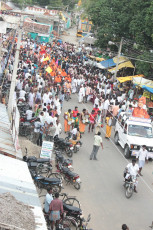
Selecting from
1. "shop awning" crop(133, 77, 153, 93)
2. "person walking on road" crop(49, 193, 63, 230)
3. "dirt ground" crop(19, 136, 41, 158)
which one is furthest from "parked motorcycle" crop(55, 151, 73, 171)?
"shop awning" crop(133, 77, 153, 93)

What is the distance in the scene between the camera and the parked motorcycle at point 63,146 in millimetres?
14138

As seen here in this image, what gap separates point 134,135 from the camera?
15391 millimetres

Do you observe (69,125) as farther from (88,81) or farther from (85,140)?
(88,81)

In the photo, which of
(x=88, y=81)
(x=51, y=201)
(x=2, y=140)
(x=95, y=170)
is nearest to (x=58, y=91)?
(x=88, y=81)

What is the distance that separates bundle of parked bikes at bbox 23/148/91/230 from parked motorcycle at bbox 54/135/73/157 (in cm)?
72

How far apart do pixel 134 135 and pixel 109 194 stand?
4.17 metres

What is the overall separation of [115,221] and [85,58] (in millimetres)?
32985

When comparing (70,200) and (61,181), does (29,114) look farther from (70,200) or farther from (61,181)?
(70,200)

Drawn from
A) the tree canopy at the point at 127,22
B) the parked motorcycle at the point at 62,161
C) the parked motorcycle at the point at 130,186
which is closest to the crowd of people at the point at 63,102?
the parked motorcycle at the point at 62,161

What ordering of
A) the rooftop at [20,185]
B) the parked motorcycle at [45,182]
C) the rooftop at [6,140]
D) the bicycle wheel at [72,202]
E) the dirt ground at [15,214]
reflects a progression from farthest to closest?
the parked motorcycle at [45,182], the bicycle wheel at [72,202], the rooftop at [6,140], the rooftop at [20,185], the dirt ground at [15,214]

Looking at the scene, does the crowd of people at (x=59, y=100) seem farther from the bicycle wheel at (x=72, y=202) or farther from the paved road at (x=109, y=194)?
the bicycle wheel at (x=72, y=202)

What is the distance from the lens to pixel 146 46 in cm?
2809

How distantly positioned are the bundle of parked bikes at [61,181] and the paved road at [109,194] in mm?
441

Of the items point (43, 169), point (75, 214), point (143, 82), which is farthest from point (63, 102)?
point (75, 214)
